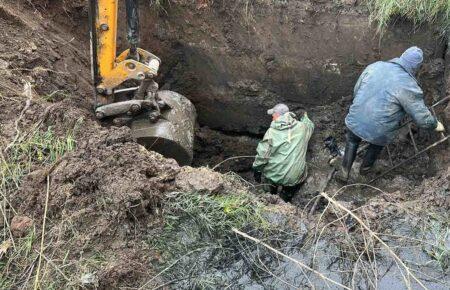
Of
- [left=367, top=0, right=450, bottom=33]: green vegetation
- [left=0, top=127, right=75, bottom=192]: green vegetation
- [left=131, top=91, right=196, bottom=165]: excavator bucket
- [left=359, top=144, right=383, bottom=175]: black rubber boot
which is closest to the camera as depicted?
[left=0, top=127, right=75, bottom=192]: green vegetation

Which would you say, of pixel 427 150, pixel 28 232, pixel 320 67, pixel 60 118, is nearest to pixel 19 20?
pixel 60 118

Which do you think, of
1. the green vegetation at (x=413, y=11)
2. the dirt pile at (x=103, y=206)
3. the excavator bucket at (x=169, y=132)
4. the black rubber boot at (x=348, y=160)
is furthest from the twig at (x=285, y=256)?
the green vegetation at (x=413, y=11)

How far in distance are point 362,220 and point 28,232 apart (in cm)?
230

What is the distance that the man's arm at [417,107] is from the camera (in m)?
4.95

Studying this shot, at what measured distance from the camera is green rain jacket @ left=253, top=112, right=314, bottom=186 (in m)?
5.36

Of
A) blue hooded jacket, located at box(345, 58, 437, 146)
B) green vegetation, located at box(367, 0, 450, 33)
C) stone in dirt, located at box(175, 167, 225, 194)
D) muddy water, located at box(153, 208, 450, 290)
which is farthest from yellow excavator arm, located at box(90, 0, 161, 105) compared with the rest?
green vegetation, located at box(367, 0, 450, 33)

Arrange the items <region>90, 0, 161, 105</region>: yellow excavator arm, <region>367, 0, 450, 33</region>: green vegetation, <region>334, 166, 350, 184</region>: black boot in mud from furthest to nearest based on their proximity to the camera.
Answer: <region>334, 166, 350, 184</region>: black boot in mud, <region>367, 0, 450, 33</region>: green vegetation, <region>90, 0, 161, 105</region>: yellow excavator arm

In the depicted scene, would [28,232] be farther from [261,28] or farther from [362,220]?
[261,28]

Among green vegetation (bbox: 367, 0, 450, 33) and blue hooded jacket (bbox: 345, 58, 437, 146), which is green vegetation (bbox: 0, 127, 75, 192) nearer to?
blue hooded jacket (bbox: 345, 58, 437, 146)

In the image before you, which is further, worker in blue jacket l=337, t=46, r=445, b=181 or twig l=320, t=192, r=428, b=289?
worker in blue jacket l=337, t=46, r=445, b=181

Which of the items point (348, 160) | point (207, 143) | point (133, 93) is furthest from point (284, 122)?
point (133, 93)

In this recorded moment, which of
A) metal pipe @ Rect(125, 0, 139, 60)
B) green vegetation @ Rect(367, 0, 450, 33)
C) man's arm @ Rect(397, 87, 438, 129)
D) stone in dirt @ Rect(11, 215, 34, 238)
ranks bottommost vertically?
stone in dirt @ Rect(11, 215, 34, 238)

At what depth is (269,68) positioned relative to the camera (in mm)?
6242

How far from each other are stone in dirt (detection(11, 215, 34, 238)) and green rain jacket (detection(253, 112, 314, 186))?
109 inches
